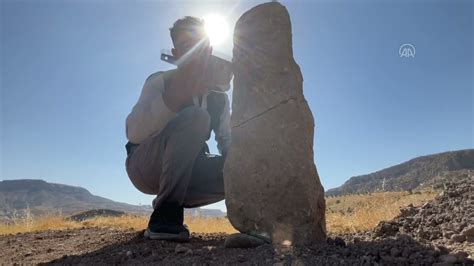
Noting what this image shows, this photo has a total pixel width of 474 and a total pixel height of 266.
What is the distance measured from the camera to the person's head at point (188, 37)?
350 centimetres

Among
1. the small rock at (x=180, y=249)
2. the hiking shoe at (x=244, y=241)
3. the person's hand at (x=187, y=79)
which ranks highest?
the person's hand at (x=187, y=79)

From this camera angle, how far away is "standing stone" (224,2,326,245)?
10.7 feet

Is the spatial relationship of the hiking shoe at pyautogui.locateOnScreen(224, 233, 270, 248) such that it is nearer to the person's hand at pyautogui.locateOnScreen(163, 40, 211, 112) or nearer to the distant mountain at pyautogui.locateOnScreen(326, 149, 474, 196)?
the person's hand at pyautogui.locateOnScreen(163, 40, 211, 112)

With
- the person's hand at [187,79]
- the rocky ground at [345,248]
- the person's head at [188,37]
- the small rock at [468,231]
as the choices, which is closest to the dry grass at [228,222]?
the rocky ground at [345,248]

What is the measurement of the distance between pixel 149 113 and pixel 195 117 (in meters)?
0.41

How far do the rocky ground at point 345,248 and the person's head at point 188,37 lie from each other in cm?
155

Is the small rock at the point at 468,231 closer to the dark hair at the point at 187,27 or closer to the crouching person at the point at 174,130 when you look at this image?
the crouching person at the point at 174,130

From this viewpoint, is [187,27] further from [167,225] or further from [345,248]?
[345,248]

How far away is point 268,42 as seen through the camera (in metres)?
3.58

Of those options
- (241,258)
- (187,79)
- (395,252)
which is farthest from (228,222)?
(395,252)

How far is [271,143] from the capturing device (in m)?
3.38

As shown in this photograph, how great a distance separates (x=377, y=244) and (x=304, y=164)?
783 mm

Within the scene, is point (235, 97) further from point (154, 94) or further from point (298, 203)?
point (298, 203)

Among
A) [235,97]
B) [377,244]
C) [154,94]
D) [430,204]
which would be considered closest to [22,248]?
[154,94]
